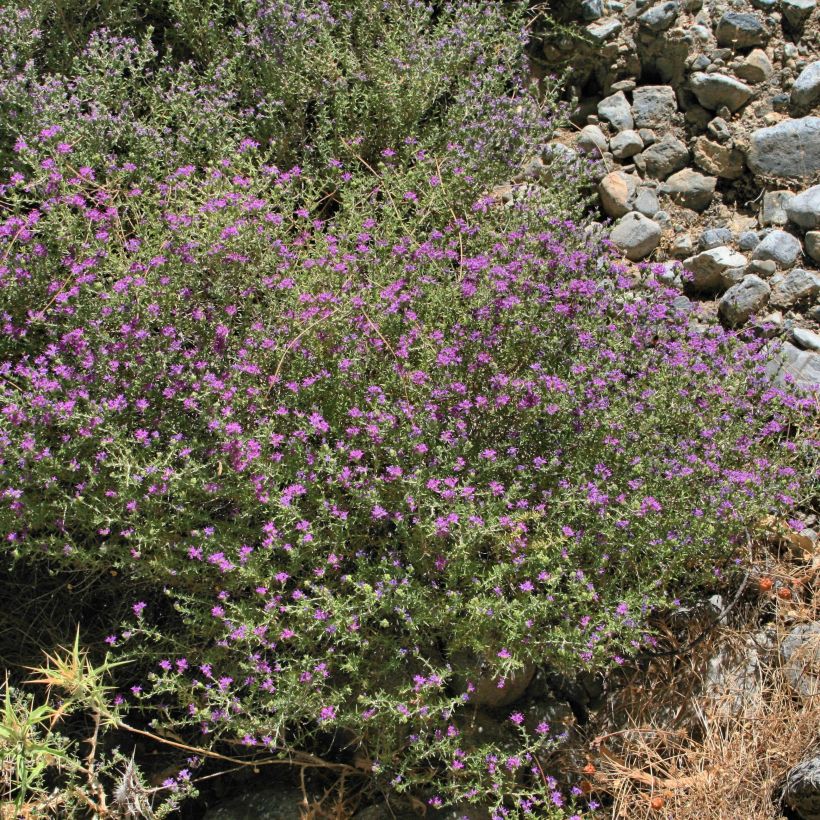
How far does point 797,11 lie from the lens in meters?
4.79

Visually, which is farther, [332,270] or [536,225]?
[536,225]

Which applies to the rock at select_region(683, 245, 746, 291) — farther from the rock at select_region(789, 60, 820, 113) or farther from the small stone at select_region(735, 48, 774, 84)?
the small stone at select_region(735, 48, 774, 84)

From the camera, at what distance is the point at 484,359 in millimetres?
3246

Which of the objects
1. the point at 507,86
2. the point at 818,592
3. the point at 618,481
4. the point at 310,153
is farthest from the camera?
the point at 507,86

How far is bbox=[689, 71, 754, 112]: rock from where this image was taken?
15.4ft

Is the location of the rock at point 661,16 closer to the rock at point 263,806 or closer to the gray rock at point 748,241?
the gray rock at point 748,241

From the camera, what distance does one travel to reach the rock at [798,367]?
3.94m

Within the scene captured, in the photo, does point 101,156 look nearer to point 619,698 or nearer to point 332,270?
point 332,270

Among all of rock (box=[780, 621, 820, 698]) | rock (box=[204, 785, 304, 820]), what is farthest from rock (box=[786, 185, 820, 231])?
rock (box=[204, 785, 304, 820])

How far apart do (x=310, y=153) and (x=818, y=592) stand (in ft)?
9.85

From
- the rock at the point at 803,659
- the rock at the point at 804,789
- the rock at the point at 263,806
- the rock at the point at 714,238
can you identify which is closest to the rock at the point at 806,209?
the rock at the point at 714,238

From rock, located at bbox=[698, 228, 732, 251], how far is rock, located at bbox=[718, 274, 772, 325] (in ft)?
0.93

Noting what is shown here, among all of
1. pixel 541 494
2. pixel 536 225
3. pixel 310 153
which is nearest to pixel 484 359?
pixel 541 494

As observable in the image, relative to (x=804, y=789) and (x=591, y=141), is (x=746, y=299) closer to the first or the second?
(x=591, y=141)
